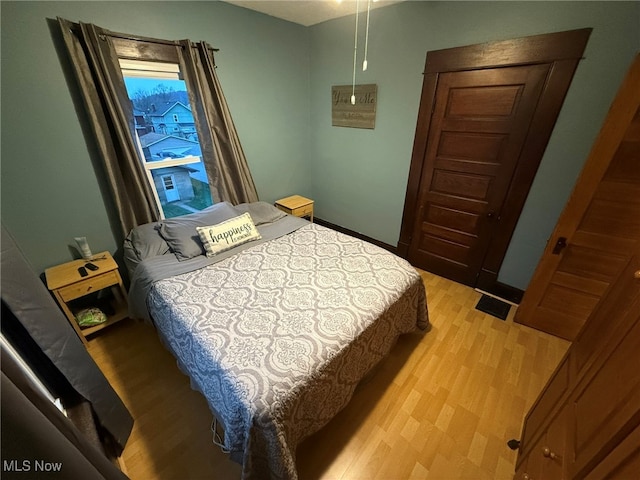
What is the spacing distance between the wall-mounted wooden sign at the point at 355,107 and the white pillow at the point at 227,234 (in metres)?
1.57

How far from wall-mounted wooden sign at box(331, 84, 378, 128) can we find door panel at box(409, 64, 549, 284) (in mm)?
635

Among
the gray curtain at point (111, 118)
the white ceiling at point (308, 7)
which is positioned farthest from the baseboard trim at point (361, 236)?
the white ceiling at point (308, 7)

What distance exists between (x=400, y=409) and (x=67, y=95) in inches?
116

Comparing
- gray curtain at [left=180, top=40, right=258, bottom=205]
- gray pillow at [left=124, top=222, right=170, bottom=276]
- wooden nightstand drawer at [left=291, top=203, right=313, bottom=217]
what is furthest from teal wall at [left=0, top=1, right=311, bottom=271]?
wooden nightstand drawer at [left=291, top=203, right=313, bottom=217]

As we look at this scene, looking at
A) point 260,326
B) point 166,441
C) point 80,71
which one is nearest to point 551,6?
point 260,326

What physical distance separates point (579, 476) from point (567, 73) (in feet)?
7.14

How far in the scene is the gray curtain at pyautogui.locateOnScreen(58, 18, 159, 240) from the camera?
1.64m

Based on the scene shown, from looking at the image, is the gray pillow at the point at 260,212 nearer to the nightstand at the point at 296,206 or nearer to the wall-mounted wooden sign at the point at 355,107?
the nightstand at the point at 296,206

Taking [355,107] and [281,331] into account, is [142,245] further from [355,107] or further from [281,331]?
[355,107]

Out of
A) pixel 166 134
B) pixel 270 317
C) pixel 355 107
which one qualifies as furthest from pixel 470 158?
pixel 166 134

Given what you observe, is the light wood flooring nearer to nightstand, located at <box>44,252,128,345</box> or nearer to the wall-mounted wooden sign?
nightstand, located at <box>44,252,128,345</box>

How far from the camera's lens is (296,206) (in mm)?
3047

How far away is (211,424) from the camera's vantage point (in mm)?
1426

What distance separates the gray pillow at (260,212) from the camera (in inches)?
96.6
